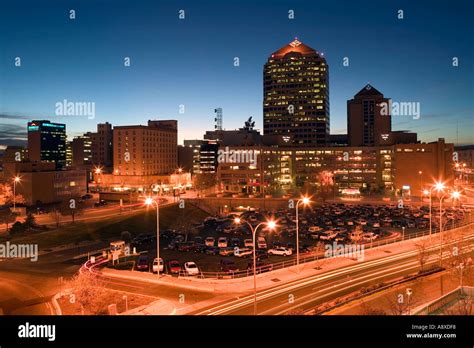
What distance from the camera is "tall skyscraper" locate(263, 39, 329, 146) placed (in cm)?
11062

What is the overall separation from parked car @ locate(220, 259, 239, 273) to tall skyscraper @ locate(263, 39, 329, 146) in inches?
3491

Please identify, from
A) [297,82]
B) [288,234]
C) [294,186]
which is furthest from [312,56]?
[288,234]

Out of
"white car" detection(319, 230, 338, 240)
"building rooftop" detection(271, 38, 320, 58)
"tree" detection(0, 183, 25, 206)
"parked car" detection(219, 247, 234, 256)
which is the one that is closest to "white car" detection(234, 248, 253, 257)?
"parked car" detection(219, 247, 234, 256)

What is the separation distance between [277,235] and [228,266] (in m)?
13.3

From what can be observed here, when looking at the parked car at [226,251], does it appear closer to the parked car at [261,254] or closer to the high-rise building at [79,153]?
the parked car at [261,254]

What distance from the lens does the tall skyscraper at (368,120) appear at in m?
102

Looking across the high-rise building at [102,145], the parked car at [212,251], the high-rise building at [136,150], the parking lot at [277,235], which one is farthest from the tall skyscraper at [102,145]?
the parked car at [212,251]

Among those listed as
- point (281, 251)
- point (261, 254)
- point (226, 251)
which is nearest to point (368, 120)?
point (281, 251)

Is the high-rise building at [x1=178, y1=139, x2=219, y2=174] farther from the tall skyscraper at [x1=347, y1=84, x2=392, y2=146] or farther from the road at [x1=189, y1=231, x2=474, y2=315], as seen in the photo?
the road at [x1=189, y1=231, x2=474, y2=315]

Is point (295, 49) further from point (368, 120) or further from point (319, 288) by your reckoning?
point (319, 288)
